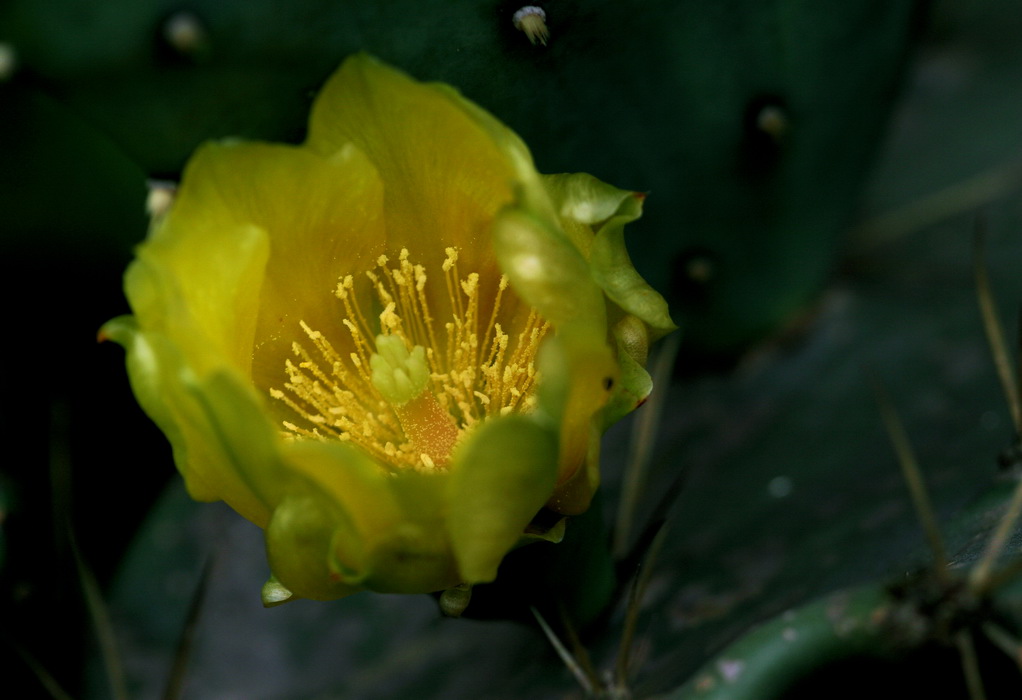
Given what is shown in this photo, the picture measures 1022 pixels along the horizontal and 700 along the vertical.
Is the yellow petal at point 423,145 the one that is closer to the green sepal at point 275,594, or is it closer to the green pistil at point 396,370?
the green pistil at point 396,370

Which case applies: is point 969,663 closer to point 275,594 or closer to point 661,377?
point 275,594

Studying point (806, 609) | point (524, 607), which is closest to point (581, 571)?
point (524, 607)

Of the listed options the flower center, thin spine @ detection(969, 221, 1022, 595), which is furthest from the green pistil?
thin spine @ detection(969, 221, 1022, 595)

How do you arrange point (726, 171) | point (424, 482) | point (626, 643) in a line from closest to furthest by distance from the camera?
point (424, 482), point (626, 643), point (726, 171)

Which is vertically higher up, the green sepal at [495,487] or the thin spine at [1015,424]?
the green sepal at [495,487]

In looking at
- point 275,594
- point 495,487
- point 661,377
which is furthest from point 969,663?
point 661,377

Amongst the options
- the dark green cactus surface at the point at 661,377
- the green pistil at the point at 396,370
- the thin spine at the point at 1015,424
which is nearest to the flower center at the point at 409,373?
the green pistil at the point at 396,370

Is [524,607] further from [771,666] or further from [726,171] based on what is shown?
[726,171]

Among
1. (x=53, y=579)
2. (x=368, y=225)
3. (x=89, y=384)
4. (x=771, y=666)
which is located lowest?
(x=53, y=579)
